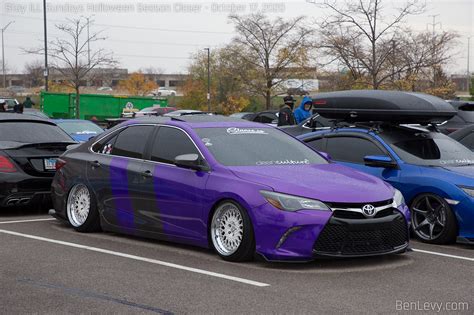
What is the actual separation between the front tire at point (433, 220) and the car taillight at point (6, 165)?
5575 mm

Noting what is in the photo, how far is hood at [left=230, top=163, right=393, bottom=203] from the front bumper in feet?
0.63

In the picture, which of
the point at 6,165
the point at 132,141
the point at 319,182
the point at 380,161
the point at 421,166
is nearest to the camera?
the point at 319,182

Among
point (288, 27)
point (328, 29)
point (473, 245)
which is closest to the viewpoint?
point (473, 245)

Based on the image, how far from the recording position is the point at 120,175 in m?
8.30

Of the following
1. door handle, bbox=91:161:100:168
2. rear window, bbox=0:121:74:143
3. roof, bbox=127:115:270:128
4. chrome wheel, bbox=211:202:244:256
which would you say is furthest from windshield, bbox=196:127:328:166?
rear window, bbox=0:121:74:143

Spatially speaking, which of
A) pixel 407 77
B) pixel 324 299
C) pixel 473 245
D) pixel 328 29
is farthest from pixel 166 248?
pixel 407 77

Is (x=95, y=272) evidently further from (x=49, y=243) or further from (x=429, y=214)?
(x=429, y=214)

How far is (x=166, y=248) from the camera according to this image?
7.78m

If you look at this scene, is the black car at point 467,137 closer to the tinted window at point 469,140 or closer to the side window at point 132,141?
the tinted window at point 469,140

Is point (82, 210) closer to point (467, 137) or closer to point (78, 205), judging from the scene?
point (78, 205)

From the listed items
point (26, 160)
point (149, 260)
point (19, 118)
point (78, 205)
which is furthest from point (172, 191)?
point (19, 118)

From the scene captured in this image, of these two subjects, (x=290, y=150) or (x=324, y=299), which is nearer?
(x=324, y=299)

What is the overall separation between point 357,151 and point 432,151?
976mm

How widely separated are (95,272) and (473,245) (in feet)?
14.5
